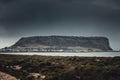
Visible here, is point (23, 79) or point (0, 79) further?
point (23, 79)

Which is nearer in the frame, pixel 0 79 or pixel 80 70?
pixel 0 79

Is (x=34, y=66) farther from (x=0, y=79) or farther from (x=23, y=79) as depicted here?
(x=0, y=79)

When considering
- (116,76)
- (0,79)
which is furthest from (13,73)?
(116,76)

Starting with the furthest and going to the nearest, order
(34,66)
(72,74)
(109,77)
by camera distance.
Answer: (34,66) < (72,74) < (109,77)

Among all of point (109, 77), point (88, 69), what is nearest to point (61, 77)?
point (88, 69)

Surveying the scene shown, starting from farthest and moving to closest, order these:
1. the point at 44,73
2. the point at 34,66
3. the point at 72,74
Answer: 1. the point at 34,66
2. the point at 44,73
3. the point at 72,74

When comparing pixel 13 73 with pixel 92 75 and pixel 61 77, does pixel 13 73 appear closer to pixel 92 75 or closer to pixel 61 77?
pixel 61 77

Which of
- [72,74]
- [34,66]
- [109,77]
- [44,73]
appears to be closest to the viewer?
[109,77]

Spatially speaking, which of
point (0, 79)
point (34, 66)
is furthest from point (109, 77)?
point (34, 66)

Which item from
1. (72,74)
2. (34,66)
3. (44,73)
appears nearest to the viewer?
(72,74)
